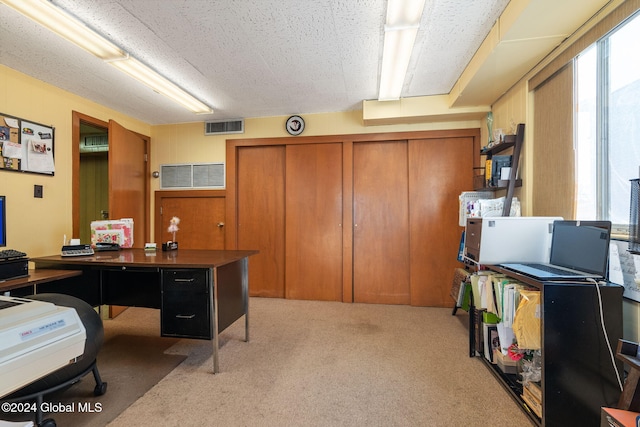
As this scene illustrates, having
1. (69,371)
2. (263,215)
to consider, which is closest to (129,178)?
(263,215)

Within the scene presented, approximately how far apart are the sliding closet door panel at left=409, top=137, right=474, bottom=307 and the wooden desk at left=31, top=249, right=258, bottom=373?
7.52ft

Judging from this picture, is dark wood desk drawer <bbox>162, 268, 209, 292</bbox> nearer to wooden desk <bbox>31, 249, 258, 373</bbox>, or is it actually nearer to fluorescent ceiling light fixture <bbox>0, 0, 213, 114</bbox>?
wooden desk <bbox>31, 249, 258, 373</bbox>

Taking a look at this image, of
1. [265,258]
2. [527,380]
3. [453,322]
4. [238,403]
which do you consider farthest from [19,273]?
[453,322]

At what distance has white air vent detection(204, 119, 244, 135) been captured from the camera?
4.11 m

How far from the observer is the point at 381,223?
3816mm

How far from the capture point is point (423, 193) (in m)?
3.69

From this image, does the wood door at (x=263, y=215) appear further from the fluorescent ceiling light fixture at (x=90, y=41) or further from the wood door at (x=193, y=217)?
the fluorescent ceiling light fixture at (x=90, y=41)

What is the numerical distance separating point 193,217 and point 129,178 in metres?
0.95

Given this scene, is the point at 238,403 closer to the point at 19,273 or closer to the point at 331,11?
the point at 19,273

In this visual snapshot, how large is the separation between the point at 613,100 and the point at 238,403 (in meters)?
2.97

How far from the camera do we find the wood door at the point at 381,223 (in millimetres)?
3781

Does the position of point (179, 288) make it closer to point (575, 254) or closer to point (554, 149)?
point (575, 254)

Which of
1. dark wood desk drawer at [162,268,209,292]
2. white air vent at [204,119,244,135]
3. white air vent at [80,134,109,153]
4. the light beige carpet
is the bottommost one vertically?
the light beige carpet

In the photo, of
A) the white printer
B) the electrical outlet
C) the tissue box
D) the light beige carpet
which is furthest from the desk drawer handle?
the electrical outlet
